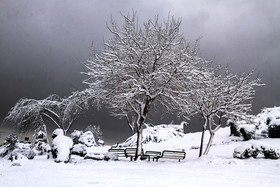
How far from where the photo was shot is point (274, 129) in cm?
2358

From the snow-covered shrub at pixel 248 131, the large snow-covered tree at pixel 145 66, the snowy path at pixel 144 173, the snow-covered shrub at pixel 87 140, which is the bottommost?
the snowy path at pixel 144 173

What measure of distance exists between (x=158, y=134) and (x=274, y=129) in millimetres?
16393

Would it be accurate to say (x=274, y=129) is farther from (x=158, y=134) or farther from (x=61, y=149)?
(x=61, y=149)

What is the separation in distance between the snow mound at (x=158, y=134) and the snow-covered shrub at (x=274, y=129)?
14.6 m

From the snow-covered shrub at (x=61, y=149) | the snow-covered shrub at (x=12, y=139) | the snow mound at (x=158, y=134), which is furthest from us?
the snow mound at (x=158, y=134)

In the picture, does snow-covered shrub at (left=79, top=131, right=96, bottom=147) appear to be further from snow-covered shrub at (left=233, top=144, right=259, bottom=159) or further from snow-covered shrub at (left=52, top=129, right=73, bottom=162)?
snow-covered shrub at (left=233, top=144, right=259, bottom=159)

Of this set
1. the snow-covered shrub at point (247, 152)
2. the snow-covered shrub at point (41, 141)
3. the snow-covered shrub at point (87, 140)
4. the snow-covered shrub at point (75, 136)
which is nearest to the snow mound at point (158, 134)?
the snow-covered shrub at point (87, 140)

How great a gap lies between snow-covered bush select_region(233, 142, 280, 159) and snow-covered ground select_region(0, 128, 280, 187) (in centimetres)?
54

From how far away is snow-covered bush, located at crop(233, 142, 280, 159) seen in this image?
1602 cm

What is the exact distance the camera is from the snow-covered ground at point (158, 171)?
7.91 metres

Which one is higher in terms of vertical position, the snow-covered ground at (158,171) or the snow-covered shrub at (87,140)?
the snow-covered shrub at (87,140)

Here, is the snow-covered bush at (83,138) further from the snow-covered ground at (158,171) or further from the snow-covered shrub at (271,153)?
the snow-covered shrub at (271,153)

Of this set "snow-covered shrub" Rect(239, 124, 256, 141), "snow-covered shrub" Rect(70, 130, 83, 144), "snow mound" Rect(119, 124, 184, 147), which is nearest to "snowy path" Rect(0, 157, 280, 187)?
"snow-covered shrub" Rect(239, 124, 256, 141)

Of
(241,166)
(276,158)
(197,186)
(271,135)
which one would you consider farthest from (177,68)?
(271,135)
